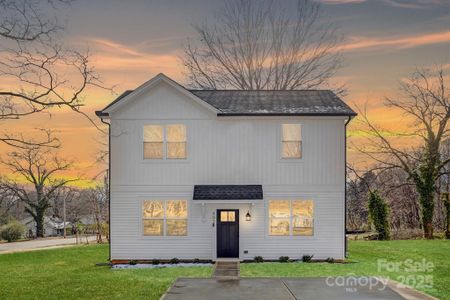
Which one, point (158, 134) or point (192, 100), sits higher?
point (192, 100)

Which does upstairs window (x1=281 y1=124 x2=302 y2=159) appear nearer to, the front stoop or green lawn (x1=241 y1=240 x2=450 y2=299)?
green lawn (x1=241 y1=240 x2=450 y2=299)

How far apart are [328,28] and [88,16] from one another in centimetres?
2182

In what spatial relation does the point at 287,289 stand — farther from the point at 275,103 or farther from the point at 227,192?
the point at 275,103

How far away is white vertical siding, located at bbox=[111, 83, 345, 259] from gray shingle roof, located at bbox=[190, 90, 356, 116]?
40cm

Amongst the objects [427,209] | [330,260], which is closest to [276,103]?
[330,260]

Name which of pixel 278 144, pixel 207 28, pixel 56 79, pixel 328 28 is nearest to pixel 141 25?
pixel 56 79

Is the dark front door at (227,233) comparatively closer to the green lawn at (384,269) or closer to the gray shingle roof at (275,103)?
the green lawn at (384,269)

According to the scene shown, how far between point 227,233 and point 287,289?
249 inches

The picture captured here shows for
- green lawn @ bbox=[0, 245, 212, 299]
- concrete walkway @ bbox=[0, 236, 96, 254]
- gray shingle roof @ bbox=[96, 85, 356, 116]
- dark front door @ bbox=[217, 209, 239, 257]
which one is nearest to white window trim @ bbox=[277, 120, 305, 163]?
gray shingle roof @ bbox=[96, 85, 356, 116]

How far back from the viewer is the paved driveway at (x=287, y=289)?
46.4 feet

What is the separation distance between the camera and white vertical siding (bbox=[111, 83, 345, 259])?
21.2 metres

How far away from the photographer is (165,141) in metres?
21.4

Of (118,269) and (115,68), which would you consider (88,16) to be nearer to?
(115,68)

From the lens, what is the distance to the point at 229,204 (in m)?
21.0
